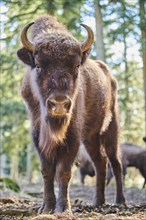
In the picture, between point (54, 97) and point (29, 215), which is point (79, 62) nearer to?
point (54, 97)

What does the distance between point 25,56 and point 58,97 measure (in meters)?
1.47

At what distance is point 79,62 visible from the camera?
A: 6.18 metres

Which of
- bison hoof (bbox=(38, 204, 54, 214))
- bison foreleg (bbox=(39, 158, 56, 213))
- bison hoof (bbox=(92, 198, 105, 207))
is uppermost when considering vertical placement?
bison foreleg (bbox=(39, 158, 56, 213))

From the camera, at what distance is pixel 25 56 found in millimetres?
6582

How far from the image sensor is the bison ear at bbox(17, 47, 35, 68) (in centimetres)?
649

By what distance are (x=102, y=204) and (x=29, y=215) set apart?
2.61 m

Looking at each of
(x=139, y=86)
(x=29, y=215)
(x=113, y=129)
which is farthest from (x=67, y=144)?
(x=139, y=86)

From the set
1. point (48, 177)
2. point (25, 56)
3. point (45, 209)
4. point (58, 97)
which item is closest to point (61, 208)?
point (45, 209)

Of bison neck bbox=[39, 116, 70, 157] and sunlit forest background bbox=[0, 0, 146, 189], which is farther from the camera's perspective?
sunlit forest background bbox=[0, 0, 146, 189]

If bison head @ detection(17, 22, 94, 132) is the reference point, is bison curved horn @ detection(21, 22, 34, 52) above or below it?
above

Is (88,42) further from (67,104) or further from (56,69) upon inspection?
(67,104)

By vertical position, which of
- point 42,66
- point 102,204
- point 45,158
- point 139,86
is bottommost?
point 102,204

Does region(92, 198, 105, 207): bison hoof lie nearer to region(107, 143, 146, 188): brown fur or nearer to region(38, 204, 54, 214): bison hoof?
region(38, 204, 54, 214): bison hoof

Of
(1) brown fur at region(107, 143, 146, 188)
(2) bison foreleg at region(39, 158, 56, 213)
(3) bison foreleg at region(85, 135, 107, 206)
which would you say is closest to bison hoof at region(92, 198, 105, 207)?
(3) bison foreleg at region(85, 135, 107, 206)
